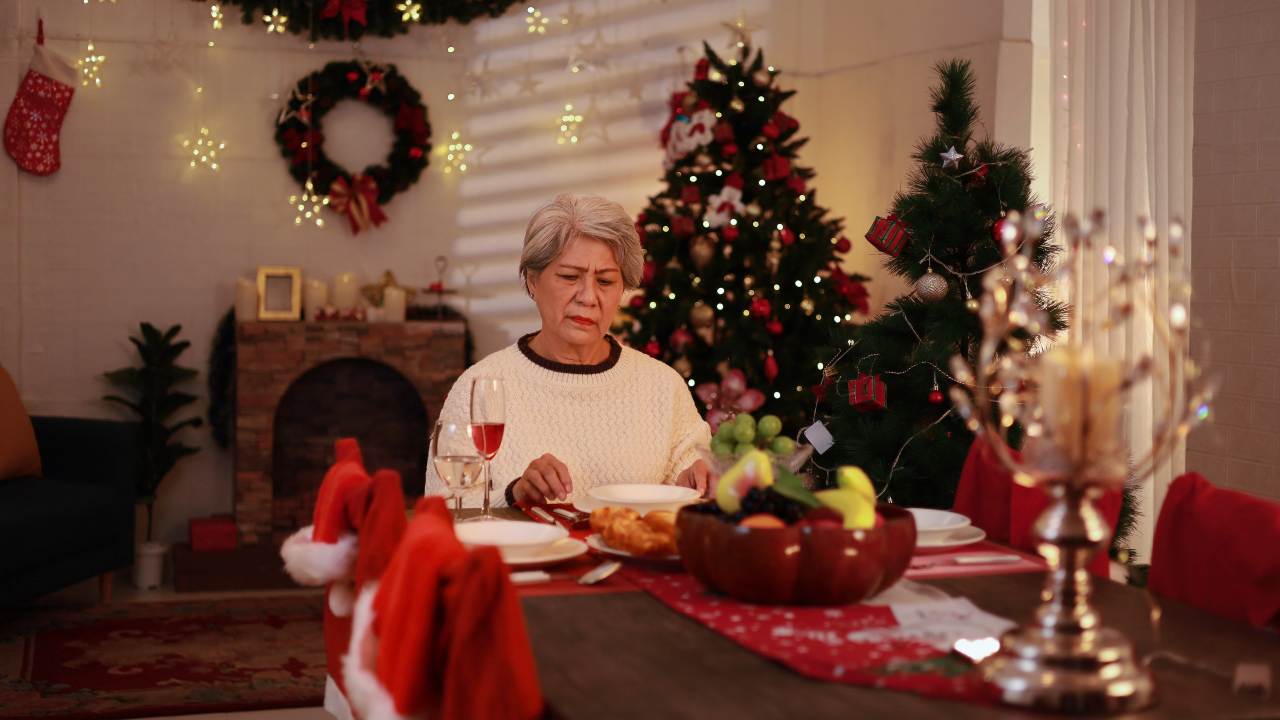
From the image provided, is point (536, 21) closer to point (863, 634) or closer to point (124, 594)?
point (124, 594)

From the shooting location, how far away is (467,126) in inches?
244

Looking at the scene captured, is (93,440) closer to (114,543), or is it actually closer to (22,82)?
(114,543)

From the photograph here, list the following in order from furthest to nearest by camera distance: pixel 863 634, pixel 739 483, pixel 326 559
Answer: pixel 326 559 < pixel 739 483 < pixel 863 634

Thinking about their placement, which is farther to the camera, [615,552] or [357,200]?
[357,200]

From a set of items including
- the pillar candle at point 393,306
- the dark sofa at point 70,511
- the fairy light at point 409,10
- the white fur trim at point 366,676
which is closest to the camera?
the white fur trim at point 366,676

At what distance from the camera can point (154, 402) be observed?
563 centimetres

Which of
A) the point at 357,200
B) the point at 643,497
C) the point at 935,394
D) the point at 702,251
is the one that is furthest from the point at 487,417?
the point at 357,200

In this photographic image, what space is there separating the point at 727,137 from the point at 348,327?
179cm

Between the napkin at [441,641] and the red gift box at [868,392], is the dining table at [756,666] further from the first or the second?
the red gift box at [868,392]

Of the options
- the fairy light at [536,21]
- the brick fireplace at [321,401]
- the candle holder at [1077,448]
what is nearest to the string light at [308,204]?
the brick fireplace at [321,401]

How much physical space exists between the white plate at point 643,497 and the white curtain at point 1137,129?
115 inches

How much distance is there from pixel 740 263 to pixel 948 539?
11.8 feet

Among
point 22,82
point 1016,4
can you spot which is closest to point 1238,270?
point 1016,4

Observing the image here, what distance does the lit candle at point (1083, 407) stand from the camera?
1257 mm
